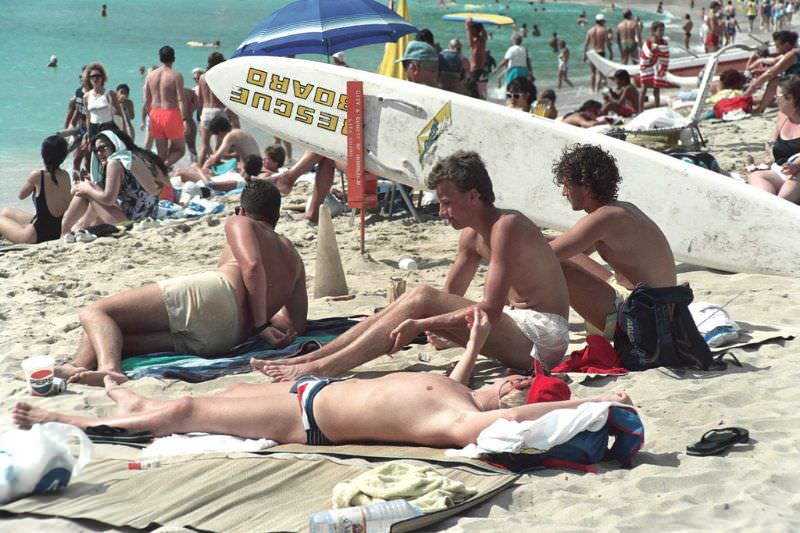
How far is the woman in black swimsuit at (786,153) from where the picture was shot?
724 centimetres

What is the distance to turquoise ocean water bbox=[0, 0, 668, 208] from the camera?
2141 centimetres

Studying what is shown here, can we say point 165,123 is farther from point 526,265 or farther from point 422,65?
point 526,265

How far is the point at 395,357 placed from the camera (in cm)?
519

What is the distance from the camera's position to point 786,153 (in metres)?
7.60

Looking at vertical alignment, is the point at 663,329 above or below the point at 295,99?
below

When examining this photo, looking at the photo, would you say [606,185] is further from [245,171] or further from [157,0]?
[157,0]

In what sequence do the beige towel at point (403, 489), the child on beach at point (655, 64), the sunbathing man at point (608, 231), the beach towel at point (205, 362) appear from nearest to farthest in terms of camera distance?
the beige towel at point (403, 489) → the sunbathing man at point (608, 231) → the beach towel at point (205, 362) → the child on beach at point (655, 64)

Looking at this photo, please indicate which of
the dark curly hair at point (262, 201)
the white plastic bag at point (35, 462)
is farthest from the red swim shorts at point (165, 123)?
the white plastic bag at point (35, 462)

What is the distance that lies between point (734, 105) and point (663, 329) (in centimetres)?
1035

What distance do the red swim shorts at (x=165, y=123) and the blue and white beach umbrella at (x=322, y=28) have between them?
9.70 ft

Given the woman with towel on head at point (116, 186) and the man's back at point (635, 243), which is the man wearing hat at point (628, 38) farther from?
the man's back at point (635, 243)

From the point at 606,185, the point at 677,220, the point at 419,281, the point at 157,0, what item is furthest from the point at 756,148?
the point at 157,0

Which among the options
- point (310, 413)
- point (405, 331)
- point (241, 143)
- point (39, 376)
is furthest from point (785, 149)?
point (241, 143)

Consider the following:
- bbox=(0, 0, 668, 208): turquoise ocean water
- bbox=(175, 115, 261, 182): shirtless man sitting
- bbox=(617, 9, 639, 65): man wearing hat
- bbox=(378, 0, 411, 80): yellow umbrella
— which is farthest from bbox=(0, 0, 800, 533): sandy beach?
bbox=(617, 9, 639, 65): man wearing hat
